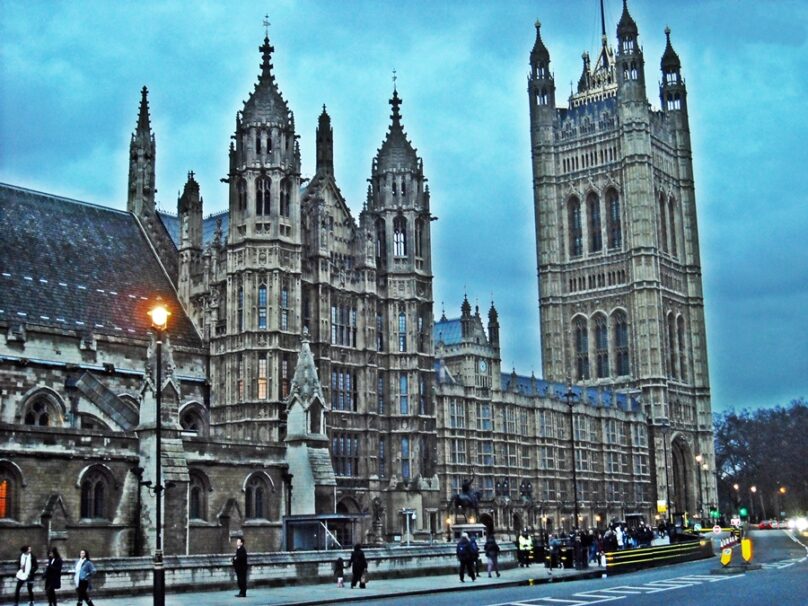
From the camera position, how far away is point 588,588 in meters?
34.7

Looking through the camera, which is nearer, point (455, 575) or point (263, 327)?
point (455, 575)

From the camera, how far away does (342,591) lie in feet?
109

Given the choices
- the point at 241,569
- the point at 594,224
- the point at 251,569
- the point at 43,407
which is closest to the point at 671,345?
the point at 594,224

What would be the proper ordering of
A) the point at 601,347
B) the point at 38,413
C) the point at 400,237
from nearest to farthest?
the point at 38,413
the point at 400,237
the point at 601,347

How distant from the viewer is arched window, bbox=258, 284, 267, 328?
51062 millimetres

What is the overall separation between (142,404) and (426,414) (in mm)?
19140

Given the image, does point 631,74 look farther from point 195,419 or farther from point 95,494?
point 95,494

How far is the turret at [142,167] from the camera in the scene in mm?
57812

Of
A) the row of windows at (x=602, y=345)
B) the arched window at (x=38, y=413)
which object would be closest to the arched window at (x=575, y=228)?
the row of windows at (x=602, y=345)

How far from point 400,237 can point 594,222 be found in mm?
86097

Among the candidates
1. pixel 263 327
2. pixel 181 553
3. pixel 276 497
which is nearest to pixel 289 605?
pixel 181 553

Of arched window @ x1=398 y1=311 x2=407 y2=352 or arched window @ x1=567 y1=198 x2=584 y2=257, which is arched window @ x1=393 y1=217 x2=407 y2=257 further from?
arched window @ x1=567 y1=198 x2=584 y2=257

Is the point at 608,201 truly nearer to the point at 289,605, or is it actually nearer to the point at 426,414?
the point at 426,414

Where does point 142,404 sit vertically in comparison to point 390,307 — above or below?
below
